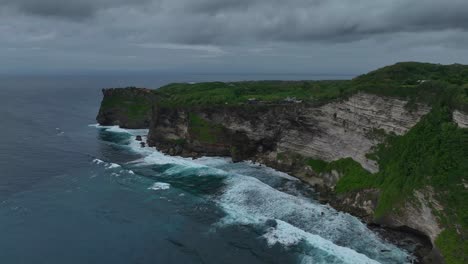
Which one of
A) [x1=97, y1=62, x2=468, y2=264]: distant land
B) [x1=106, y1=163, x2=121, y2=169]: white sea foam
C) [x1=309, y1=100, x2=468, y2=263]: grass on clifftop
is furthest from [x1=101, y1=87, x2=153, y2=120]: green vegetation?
[x1=309, y1=100, x2=468, y2=263]: grass on clifftop

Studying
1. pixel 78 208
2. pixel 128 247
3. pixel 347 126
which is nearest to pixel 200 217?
pixel 128 247

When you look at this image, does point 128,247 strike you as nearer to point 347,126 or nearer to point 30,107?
point 347,126

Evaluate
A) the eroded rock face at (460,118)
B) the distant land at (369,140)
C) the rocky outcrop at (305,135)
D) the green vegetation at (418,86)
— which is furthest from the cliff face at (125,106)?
the eroded rock face at (460,118)

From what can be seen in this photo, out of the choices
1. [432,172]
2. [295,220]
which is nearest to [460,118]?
[432,172]

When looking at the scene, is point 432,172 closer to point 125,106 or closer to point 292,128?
point 292,128

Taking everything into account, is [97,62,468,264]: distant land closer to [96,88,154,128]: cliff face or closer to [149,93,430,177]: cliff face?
[149,93,430,177]: cliff face
